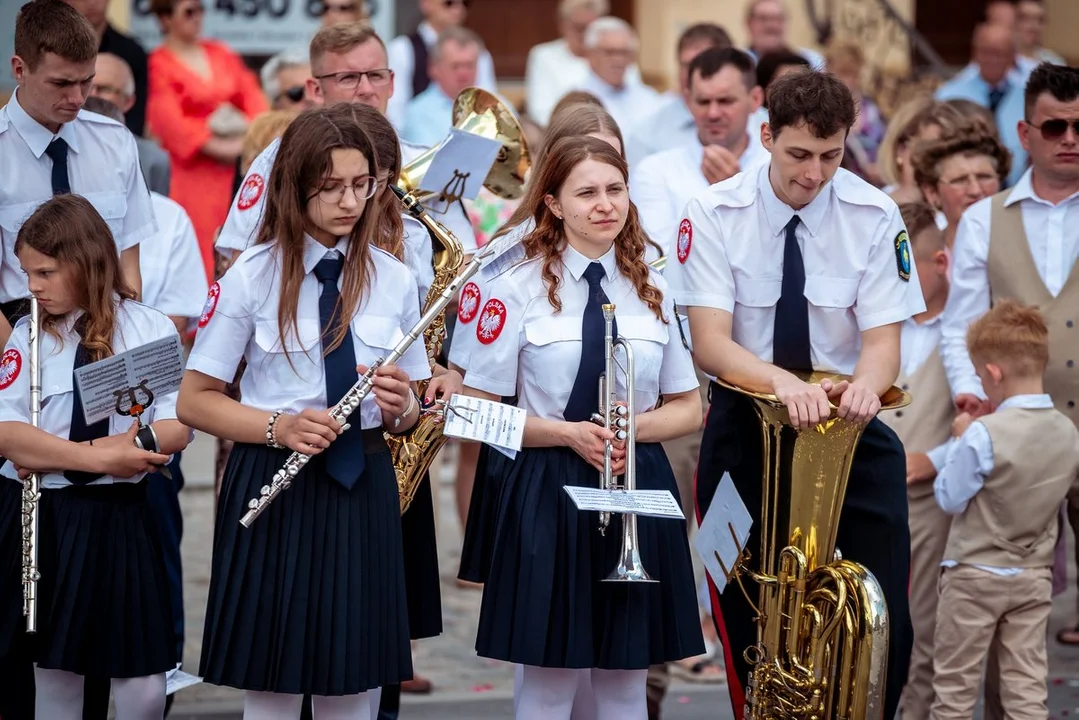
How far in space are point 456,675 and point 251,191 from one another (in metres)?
2.46

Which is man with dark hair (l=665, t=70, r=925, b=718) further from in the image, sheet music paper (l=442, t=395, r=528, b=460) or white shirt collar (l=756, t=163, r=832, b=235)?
sheet music paper (l=442, t=395, r=528, b=460)

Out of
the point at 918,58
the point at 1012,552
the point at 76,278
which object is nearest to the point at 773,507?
the point at 1012,552

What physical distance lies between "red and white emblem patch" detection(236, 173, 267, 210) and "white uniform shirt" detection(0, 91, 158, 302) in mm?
335

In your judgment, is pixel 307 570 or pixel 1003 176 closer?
pixel 307 570

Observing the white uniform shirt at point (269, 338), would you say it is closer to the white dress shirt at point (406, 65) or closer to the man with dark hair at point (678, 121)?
the man with dark hair at point (678, 121)

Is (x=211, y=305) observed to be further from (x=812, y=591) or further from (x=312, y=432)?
(x=812, y=591)

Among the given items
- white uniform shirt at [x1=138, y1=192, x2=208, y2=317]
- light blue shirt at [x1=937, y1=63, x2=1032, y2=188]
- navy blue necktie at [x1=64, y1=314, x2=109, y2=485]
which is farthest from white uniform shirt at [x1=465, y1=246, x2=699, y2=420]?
light blue shirt at [x1=937, y1=63, x2=1032, y2=188]

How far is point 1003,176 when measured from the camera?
268 inches

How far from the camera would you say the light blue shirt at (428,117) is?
346 inches

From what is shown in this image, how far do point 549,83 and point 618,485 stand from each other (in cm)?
671

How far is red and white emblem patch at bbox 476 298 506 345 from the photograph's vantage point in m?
4.54

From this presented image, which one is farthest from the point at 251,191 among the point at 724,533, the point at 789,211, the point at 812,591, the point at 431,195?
the point at 812,591

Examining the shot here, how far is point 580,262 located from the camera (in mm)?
4582

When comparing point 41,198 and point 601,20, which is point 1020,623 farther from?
point 601,20
